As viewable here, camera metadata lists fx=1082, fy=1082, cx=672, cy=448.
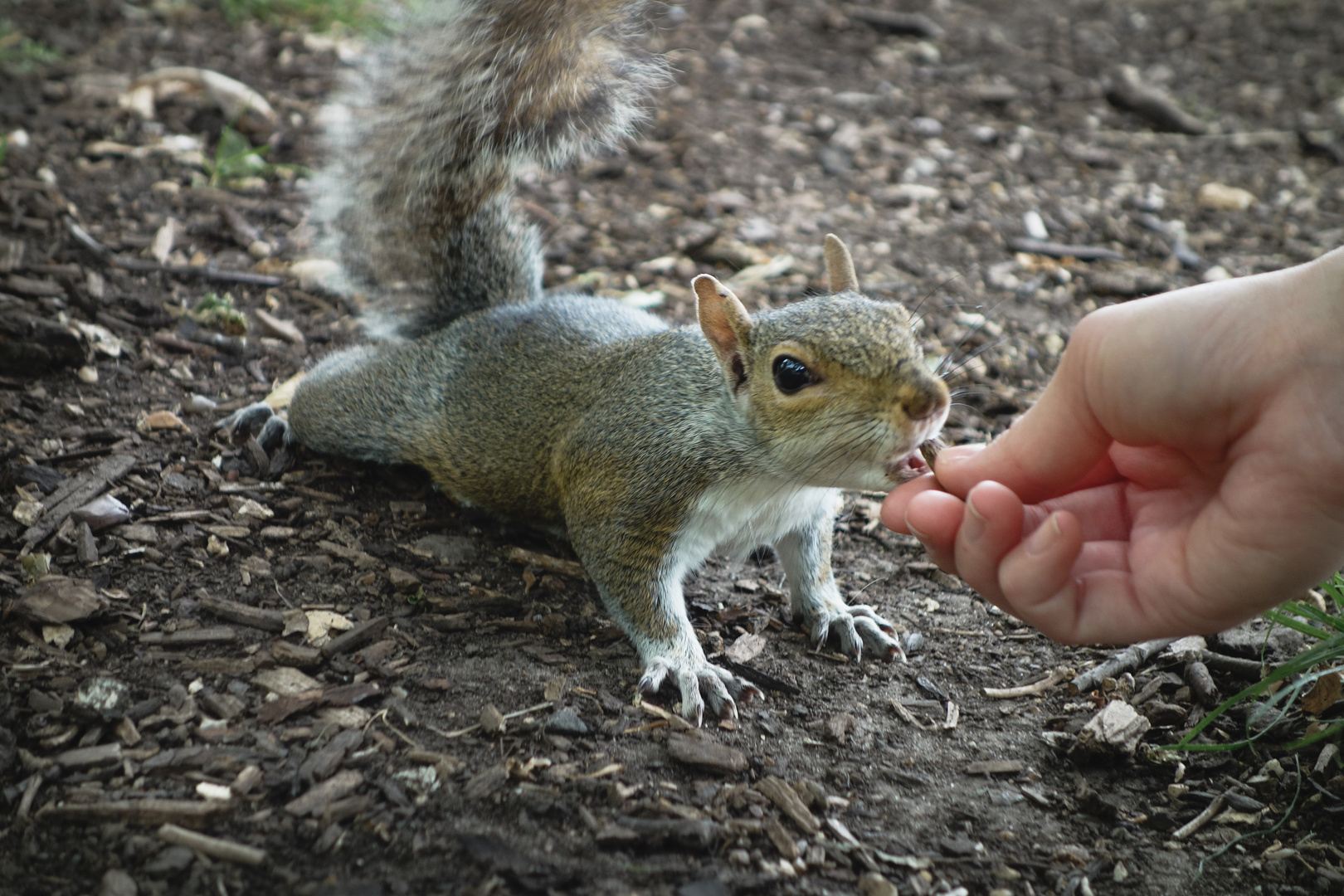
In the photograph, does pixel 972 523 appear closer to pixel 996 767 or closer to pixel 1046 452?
pixel 1046 452

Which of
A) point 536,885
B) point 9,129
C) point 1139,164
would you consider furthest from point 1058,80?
point 536,885

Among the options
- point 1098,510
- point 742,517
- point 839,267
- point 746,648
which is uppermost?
point 839,267

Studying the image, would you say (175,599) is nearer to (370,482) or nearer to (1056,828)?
(370,482)

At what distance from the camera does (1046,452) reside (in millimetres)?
2166

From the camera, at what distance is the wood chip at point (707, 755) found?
2.24 metres

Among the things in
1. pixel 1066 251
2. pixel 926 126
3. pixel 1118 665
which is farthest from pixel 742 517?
pixel 926 126

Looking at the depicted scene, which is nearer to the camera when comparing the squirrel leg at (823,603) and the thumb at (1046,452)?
the thumb at (1046,452)

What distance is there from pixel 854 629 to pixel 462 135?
6.29 ft

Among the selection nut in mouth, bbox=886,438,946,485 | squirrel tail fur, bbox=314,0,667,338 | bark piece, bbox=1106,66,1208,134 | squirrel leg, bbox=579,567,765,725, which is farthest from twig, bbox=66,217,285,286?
bark piece, bbox=1106,66,1208,134

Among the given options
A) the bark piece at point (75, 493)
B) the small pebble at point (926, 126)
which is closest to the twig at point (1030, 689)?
the bark piece at point (75, 493)

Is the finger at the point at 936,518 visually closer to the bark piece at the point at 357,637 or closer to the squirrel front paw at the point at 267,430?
the bark piece at the point at 357,637

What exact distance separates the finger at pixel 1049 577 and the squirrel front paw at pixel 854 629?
0.68 meters

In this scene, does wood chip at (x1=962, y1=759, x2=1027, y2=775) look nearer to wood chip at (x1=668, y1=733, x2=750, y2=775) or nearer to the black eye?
wood chip at (x1=668, y1=733, x2=750, y2=775)

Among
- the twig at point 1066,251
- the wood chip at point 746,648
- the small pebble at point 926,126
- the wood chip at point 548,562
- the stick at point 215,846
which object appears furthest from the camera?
the small pebble at point 926,126
